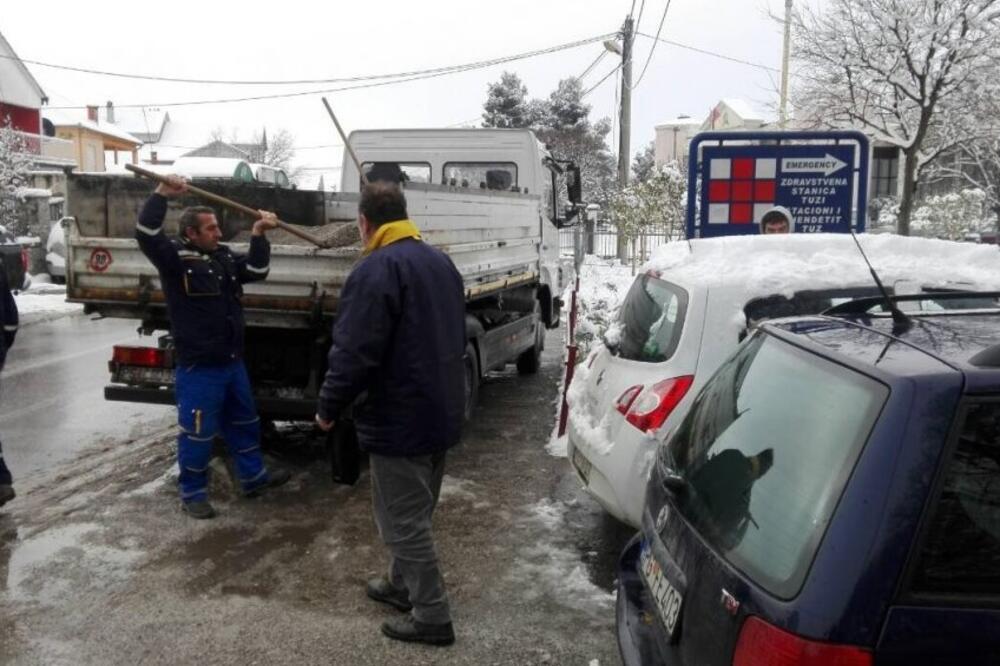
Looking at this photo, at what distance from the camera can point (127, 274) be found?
583 centimetres

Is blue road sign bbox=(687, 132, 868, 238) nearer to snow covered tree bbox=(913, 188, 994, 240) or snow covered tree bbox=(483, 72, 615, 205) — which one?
snow covered tree bbox=(913, 188, 994, 240)

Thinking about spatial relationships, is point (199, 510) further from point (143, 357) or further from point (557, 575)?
point (557, 575)

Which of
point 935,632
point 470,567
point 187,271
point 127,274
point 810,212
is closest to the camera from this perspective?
point 935,632

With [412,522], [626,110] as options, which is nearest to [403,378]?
[412,522]

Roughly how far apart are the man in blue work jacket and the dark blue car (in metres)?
3.44

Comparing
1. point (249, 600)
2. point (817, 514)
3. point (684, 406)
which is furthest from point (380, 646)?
point (817, 514)

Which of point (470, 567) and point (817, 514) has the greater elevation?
point (817, 514)

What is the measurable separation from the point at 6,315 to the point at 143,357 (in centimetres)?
89

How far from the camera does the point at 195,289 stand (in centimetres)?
506

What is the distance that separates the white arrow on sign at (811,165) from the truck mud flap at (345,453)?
6244 millimetres

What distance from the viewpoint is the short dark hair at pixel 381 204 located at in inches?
145

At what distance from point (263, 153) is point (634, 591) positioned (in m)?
63.9

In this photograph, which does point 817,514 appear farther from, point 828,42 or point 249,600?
point 828,42

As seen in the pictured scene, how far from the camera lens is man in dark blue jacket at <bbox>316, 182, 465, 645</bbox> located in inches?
136
